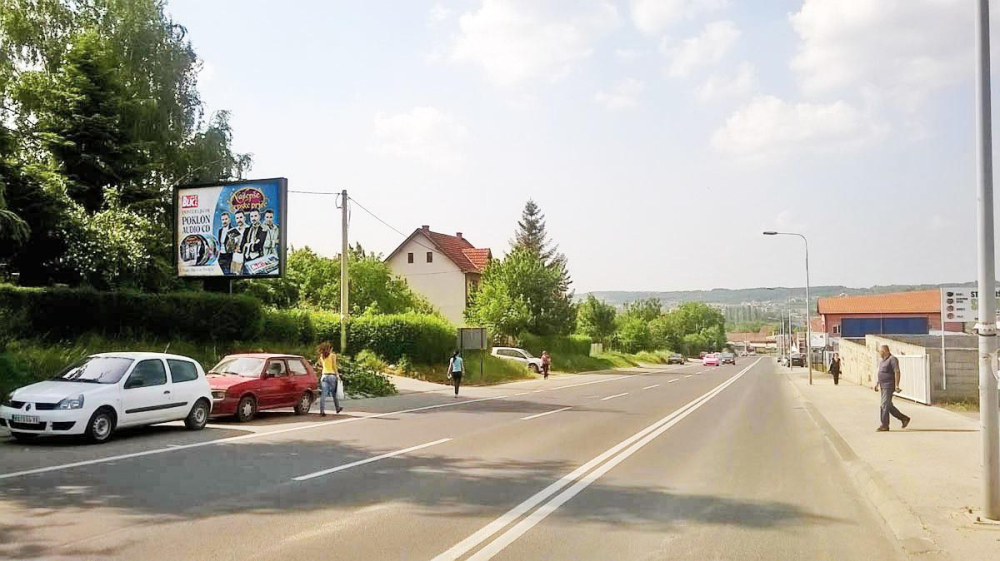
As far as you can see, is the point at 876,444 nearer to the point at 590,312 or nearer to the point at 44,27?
the point at 44,27

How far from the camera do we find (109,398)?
13.2 metres

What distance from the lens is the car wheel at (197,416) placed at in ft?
49.3

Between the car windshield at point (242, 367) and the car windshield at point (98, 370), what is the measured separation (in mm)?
3957

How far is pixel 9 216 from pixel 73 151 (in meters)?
11.4

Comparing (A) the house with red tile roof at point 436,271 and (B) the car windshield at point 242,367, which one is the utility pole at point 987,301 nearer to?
(B) the car windshield at point 242,367

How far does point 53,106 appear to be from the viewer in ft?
103

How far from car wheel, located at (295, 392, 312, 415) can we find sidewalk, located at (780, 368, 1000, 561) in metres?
11.6

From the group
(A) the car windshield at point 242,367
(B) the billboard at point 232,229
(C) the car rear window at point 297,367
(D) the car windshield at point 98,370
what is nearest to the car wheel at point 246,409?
(A) the car windshield at point 242,367

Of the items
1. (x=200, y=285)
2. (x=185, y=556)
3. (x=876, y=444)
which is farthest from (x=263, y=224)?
(x=185, y=556)

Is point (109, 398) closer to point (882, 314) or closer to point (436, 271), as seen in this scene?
point (436, 271)

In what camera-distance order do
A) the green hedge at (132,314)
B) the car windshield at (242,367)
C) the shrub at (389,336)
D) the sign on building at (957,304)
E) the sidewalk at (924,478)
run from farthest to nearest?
the shrub at (389,336)
the sign on building at (957,304)
the green hedge at (132,314)
the car windshield at (242,367)
the sidewalk at (924,478)

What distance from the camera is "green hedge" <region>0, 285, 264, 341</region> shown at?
2128 centimetres

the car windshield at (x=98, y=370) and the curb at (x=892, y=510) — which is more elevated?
the car windshield at (x=98, y=370)

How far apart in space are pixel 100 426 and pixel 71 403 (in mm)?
631
